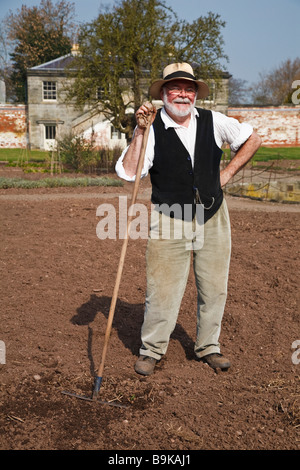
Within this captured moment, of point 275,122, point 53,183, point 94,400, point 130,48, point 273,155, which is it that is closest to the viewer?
point 94,400

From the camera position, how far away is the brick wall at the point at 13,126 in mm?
35562

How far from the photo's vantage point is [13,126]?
3575cm

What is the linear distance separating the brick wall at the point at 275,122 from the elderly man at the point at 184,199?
3386cm

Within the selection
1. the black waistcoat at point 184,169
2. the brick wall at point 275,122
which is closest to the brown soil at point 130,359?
the black waistcoat at point 184,169

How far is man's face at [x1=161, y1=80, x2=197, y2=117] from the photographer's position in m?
3.57

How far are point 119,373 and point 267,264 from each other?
3.13 metres

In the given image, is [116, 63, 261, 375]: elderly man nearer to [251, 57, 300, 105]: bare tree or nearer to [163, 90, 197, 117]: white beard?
[163, 90, 197, 117]: white beard

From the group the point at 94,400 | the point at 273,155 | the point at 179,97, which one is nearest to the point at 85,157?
the point at 273,155

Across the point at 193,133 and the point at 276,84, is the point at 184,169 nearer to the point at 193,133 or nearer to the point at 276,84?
the point at 193,133

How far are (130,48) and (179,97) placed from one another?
15.9m

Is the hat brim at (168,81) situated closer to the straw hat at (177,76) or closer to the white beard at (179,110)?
the straw hat at (177,76)

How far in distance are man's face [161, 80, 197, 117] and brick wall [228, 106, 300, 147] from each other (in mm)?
33859

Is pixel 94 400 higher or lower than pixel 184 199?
lower
